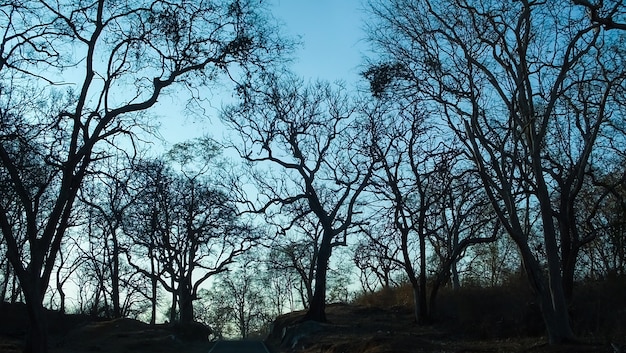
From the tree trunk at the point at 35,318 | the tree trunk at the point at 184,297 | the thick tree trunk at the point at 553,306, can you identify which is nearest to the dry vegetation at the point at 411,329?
the thick tree trunk at the point at 553,306

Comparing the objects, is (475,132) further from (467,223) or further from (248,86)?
(467,223)

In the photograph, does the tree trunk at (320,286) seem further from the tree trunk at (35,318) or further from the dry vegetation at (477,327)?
the tree trunk at (35,318)

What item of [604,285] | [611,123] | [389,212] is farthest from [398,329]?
[611,123]

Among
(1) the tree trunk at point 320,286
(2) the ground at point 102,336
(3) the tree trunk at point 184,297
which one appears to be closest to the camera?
(2) the ground at point 102,336

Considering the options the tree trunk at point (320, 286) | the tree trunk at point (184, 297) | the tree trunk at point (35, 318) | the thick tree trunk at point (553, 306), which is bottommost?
the thick tree trunk at point (553, 306)

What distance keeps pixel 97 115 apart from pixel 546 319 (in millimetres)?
15177

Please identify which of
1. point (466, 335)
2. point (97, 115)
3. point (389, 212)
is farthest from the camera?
point (389, 212)

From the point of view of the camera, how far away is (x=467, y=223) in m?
33.6

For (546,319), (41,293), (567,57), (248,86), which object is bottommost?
(546,319)

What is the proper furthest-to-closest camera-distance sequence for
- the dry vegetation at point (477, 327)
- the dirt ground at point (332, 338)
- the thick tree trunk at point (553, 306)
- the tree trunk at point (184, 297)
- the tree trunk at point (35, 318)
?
1. the tree trunk at point (184, 297)
2. the dirt ground at point (332, 338)
3. the dry vegetation at point (477, 327)
4. the tree trunk at point (35, 318)
5. the thick tree trunk at point (553, 306)

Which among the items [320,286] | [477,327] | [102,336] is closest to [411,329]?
[477,327]

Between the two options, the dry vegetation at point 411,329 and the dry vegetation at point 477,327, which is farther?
the dry vegetation at point 411,329

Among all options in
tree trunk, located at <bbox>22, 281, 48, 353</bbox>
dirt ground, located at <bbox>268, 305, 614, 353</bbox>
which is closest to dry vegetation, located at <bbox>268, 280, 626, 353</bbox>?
dirt ground, located at <bbox>268, 305, 614, 353</bbox>

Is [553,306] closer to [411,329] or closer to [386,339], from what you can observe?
[386,339]
